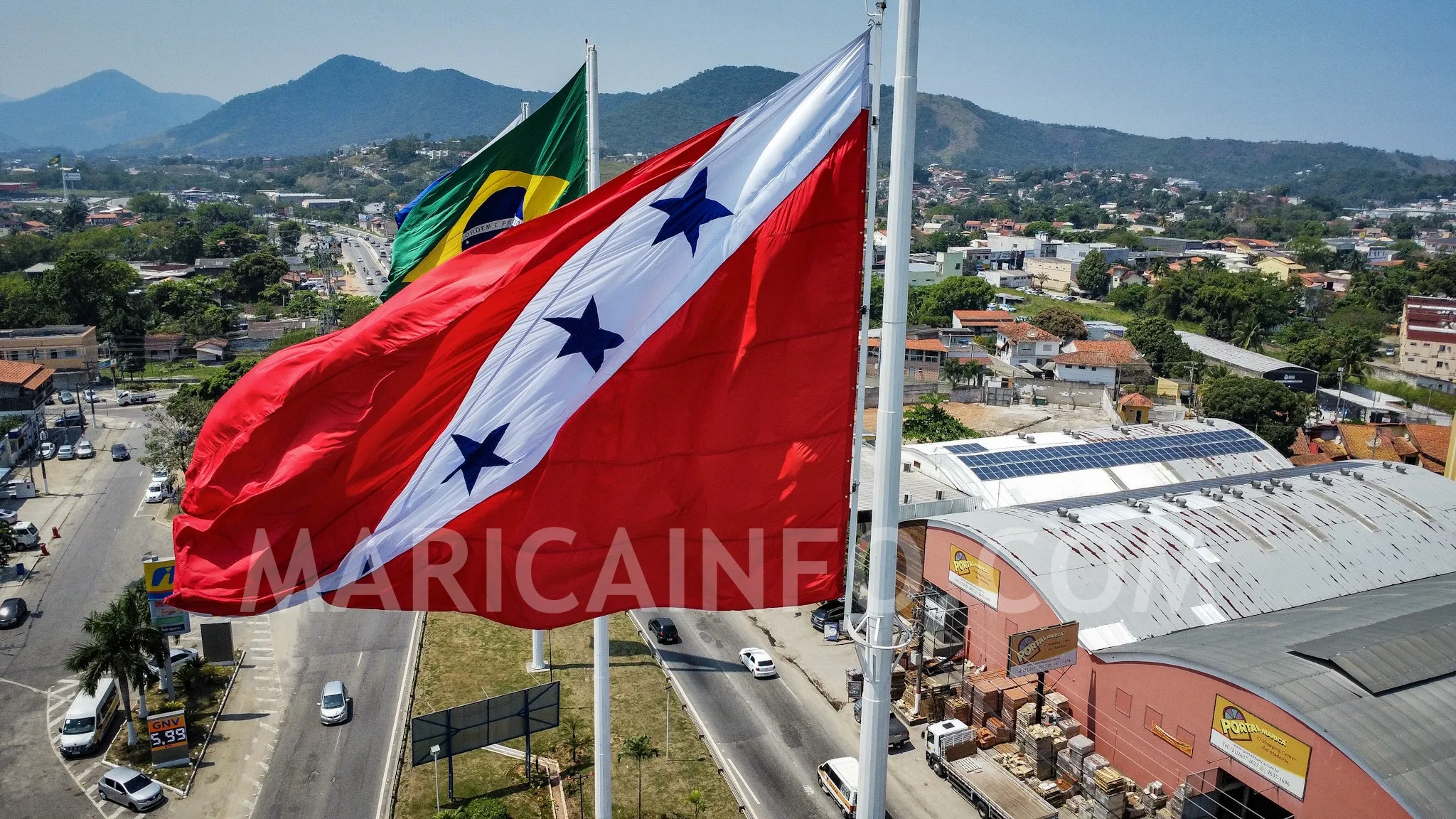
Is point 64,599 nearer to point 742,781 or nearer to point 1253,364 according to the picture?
point 742,781

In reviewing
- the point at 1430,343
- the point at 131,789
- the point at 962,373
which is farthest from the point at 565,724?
the point at 1430,343

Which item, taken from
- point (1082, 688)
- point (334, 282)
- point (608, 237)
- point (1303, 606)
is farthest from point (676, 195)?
point (334, 282)

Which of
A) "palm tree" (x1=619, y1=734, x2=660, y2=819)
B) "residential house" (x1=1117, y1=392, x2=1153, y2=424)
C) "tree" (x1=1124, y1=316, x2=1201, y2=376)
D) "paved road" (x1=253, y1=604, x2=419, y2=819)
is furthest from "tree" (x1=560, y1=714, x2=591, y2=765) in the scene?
"tree" (x1=1124, y1=316, x2=1201, y2=376)

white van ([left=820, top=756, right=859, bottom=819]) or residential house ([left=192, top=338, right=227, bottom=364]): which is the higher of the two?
residential house ([left=192, top=338, right=227, bottom=364])

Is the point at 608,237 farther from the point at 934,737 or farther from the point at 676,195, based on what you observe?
the point at 934,737

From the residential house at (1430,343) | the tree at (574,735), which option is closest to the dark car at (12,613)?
the tree at (574,735)

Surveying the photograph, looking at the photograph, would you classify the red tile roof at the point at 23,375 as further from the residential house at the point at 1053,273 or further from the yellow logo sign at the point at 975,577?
the residential house at the point at 1053,273

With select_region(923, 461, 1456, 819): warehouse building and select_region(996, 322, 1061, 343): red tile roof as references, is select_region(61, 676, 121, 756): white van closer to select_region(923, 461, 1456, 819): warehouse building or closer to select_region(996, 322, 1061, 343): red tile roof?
select_region(923, 461, 1456, 819): warehouse building
